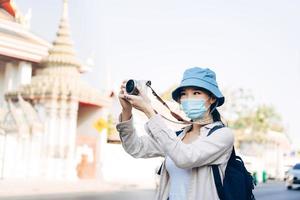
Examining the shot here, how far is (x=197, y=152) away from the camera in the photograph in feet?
7.34

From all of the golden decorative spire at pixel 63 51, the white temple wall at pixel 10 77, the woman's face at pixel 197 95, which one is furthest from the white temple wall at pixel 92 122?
the woman's face at pixel 197 95

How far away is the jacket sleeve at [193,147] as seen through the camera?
2201 millimetres

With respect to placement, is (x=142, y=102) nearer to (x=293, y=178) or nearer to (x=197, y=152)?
(x=197, y=152)

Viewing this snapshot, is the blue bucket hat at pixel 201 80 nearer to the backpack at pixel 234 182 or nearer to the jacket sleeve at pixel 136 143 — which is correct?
the backpack at pixel 234 182

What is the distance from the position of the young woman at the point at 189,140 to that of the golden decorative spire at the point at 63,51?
22100 mm

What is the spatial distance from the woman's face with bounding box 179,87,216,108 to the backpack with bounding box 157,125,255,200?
0.13m

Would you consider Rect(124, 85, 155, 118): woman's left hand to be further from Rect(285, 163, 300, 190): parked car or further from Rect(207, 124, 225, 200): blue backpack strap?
Rect(285, 163, 300, 190): parked car

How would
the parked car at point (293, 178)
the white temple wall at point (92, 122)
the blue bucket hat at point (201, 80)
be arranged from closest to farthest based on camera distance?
the blue bucket hat at point (201, 80), the parked car at point (293, 178), the white temple wall at point (92, 122)

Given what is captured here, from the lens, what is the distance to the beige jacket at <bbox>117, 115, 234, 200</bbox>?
2.21 m

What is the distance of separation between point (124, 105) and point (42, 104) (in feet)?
69.6

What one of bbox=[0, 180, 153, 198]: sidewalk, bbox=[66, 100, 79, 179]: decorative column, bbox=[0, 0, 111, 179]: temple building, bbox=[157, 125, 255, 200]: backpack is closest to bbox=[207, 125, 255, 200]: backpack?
bbox=[157, 125, 255, 200]: backpack

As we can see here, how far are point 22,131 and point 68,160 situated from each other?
2.11m

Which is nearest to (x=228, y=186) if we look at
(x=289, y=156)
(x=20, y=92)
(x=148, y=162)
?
(x=20, y=92)

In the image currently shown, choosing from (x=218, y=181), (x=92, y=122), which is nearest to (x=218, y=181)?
(x=218, y=181)
